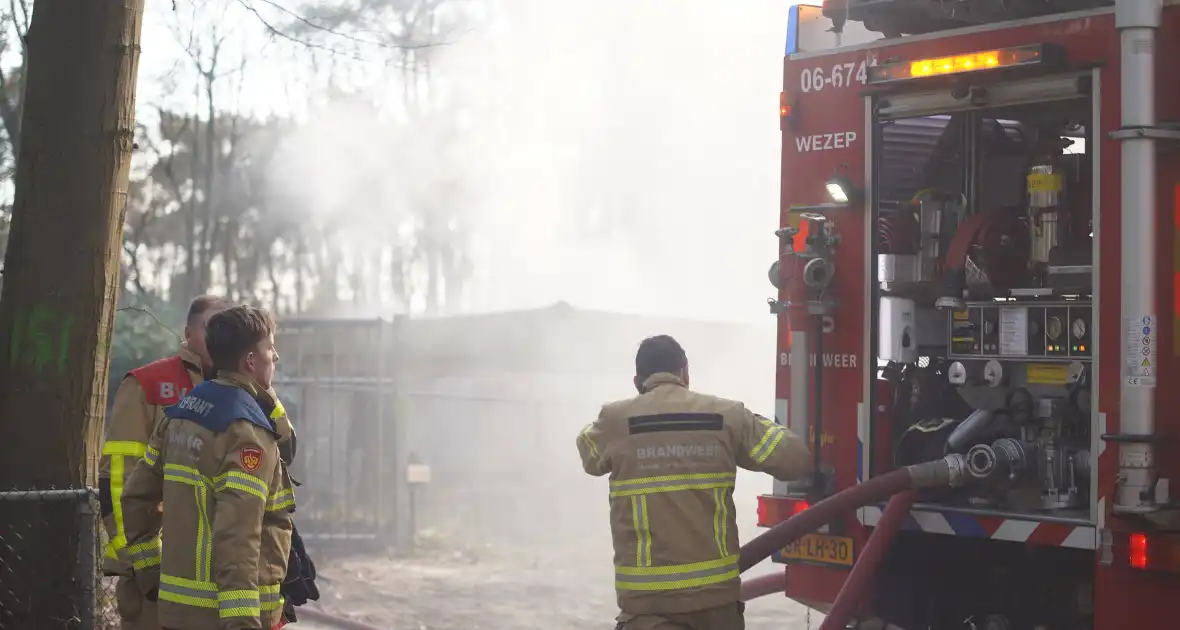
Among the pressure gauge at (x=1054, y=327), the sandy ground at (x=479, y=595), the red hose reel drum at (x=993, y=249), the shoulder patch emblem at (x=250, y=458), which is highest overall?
the red hose reel drum at (x=993, y=249)

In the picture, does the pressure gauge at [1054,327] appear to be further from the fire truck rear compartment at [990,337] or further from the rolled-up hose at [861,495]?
the rolled-up hose at [861,495]

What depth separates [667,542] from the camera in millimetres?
4477

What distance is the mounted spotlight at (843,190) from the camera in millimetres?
5480

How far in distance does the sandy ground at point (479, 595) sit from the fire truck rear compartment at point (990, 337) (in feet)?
12.1

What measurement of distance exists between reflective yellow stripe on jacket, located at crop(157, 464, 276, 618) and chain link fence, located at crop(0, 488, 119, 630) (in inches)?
67.8

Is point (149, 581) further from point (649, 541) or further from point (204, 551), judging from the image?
point (649, 541)

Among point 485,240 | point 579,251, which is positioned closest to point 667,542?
point 579,251

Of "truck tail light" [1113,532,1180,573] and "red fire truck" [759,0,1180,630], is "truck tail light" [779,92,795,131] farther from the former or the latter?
"truck tail light" [1113,532,1180,573]

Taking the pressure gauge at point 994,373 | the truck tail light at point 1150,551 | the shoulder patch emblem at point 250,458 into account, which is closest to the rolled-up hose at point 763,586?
the pressure gauge at point 994,373

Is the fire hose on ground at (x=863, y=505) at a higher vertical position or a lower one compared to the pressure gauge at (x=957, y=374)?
lower

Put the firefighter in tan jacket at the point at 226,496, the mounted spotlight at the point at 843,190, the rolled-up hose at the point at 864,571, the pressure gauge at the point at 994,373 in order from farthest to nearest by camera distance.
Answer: the mounted spotlight at the point at 843,190 < the pressure gauge at the point at 994,373 < the rolled-up hose at the point at 864,571 < the firefighter in tan jacket at the point at 226,496

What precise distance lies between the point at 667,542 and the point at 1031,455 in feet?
5.09

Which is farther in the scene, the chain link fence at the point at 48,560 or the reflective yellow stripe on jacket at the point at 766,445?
Answer: the chain link fence at the point at 48,560

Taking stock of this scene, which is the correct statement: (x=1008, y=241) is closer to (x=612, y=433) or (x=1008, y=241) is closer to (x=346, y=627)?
(x=612, y=433)
